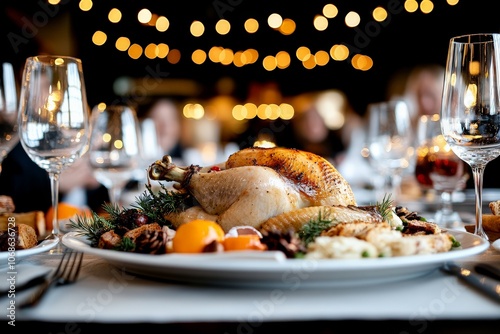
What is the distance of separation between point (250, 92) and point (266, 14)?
189 centimetres

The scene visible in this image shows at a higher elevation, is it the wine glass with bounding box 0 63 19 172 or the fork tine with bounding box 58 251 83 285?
the wine glass with bounding box 0 63 19 172

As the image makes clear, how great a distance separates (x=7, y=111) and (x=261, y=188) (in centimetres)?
100

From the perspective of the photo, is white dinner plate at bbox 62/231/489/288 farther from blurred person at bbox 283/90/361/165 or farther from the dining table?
blurred person at bbox 283/90/361/165

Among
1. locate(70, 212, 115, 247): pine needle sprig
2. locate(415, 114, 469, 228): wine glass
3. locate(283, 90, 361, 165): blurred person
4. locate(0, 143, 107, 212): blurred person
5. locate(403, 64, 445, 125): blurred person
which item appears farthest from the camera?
locate(283, 90, 361, 165): blurred person

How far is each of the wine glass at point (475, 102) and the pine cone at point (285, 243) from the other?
529 millimetres

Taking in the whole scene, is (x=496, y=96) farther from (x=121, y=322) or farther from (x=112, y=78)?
(x=112, y=78)

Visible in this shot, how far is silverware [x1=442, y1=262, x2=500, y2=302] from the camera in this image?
89cm

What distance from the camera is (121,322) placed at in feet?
2.60

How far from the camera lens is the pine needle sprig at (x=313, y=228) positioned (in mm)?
1114

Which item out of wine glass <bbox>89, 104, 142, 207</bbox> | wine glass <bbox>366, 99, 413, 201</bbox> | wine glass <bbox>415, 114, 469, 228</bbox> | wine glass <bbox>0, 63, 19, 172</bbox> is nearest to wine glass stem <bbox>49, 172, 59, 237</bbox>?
wine glass <bbox>0, 63, 19, 172</bbox>

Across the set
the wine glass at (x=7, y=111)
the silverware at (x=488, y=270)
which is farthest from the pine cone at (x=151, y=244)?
the wine glass at (x=7, y=111)

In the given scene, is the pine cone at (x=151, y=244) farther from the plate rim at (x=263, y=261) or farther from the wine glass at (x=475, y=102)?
the wine glass at (x=475, y=102)

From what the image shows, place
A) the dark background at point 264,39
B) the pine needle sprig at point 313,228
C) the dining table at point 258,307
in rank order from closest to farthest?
the dining table at point 258,307, the pine needle sprig at point 313,228, the dark background at point 264,39

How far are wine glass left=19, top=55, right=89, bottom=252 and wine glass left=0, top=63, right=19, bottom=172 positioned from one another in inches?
15.5
